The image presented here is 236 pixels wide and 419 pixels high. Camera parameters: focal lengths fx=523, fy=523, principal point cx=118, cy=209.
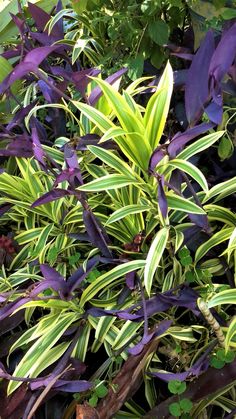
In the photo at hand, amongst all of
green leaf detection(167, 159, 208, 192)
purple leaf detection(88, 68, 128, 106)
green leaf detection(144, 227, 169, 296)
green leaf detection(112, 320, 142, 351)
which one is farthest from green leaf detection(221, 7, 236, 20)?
green leaf detection(112, 320, 142, 351)

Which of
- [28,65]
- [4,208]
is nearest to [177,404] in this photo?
[4,208]

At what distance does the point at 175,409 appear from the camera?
103cm

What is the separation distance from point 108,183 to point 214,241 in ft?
0.89

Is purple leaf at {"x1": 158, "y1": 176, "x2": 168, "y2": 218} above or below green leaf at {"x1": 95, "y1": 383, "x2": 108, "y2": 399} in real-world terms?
above

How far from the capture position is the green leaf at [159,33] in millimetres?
1254

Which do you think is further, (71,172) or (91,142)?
(91,142)

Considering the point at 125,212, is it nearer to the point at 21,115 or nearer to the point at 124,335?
the point at 124,335

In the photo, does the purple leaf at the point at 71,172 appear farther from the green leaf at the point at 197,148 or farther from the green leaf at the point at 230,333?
the green leaf at the point at 230,333

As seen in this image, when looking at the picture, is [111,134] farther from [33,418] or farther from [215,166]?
[33,418]

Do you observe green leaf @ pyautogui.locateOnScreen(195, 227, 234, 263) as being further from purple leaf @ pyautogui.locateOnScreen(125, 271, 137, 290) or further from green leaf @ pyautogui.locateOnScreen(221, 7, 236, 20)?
green leaf @ pyautogui.locateOnScreen(221, 7, 236, 20)

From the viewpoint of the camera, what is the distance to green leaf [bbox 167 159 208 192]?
3.31 ft

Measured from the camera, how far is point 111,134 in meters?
1.00

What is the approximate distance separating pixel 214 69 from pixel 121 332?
0.59 m

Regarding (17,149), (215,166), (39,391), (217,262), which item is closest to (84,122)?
(17,149)
